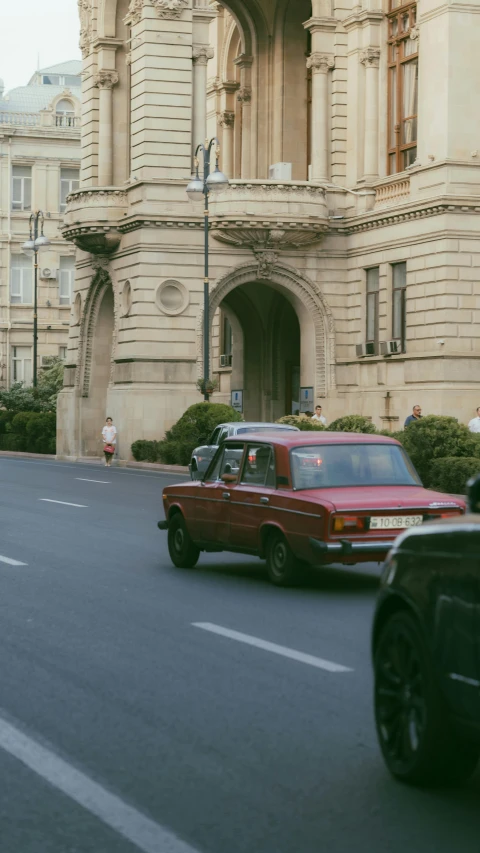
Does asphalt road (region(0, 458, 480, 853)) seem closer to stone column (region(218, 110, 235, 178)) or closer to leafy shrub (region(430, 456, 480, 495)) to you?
leafy shrub (region(430, 456, 480, 495))

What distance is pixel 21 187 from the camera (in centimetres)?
9256

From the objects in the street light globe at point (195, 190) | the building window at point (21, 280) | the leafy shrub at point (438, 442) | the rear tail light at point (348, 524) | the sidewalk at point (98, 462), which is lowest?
the sidewalk at point (98, 462)

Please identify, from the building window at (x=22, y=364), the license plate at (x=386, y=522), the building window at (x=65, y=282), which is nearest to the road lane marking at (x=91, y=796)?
the license plate at (x=386, y=522)

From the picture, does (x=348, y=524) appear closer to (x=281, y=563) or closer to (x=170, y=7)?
(x=281, y=563)

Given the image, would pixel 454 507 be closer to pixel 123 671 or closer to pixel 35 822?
pixel 123 671

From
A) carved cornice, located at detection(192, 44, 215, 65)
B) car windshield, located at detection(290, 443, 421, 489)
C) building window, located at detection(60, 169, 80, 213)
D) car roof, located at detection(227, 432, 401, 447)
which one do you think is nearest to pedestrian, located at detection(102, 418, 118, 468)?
carved cornice, located at detection(192, 44, 215, 65)

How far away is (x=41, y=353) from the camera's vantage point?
3625 inches

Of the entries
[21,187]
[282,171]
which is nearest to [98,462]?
[282,171]

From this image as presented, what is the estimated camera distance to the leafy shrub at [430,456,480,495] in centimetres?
3219

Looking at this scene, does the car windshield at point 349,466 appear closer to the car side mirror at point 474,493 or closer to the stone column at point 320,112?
the car side mirror at point 474,493

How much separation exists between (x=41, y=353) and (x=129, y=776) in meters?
85.7

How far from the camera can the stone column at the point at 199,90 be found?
51.7 m

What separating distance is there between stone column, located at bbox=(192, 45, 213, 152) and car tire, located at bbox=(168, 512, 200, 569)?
35836 mm

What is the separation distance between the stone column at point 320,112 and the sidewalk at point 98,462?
11172 millimetres
